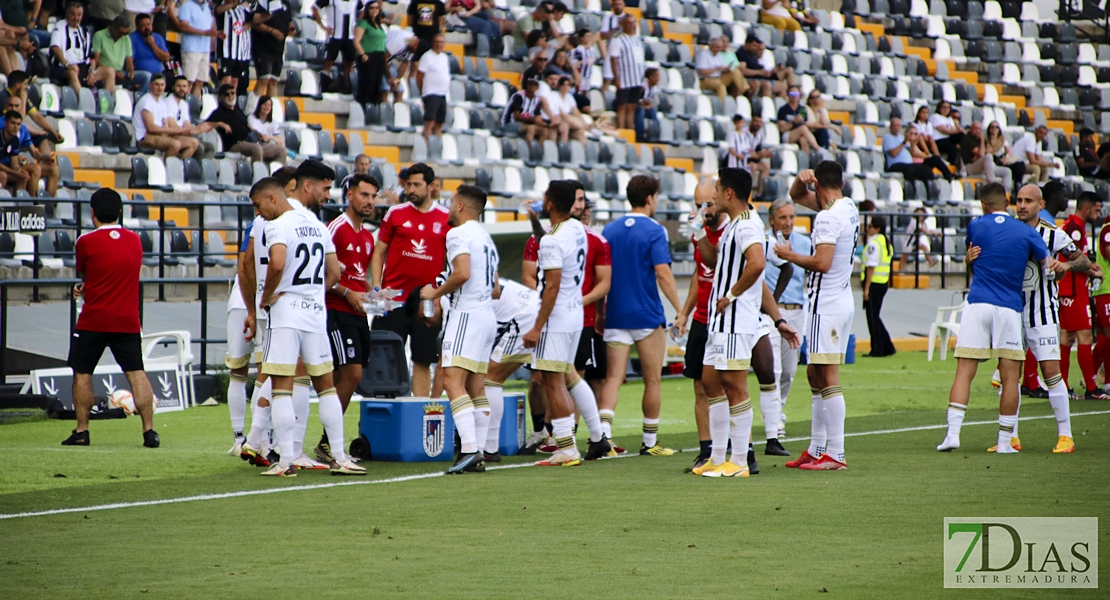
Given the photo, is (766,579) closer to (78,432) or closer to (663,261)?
(663,261)

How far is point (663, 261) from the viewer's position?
1052cm

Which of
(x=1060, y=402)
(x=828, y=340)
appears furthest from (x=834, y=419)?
(x=1060, y=402)

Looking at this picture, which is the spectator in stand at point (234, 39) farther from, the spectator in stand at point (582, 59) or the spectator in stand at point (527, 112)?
the spectator in stand at point (582, 59)

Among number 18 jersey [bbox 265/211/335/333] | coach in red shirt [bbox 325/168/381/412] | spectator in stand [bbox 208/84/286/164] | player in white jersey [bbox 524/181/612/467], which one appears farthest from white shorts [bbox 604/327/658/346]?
spectator in stand [bbox 208/84/286/164]

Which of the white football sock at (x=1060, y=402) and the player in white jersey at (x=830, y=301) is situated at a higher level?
the player in white jersey at (x=830, y=301)

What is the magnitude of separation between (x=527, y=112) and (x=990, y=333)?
1453 centimetres

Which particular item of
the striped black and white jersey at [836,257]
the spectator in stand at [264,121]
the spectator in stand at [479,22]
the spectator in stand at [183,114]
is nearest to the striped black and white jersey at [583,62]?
the spectator in stand at [479,22]

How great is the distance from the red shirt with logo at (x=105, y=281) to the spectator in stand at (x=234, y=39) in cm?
919

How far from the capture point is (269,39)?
20625 millimetres

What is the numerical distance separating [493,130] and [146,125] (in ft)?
A: 23.5

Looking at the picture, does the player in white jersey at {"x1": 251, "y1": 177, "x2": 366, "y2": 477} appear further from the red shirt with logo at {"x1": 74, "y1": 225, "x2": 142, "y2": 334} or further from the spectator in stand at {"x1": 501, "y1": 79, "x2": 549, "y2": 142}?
the spectator in stand at {"x1": 501, "y1": 79, "x2": 549, "y2": 142}

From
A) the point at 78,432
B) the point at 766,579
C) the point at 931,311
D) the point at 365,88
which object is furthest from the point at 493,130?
the point at 766,579

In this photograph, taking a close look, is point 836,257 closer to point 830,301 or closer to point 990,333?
point 830,301

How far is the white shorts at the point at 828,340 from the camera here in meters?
9.34
